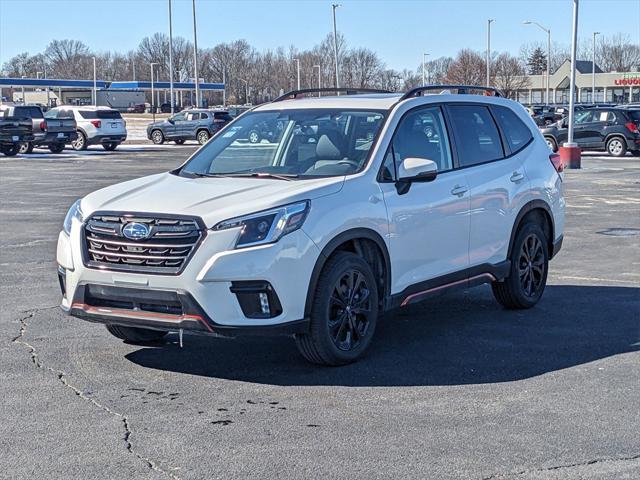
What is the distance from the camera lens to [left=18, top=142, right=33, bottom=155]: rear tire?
3822cm

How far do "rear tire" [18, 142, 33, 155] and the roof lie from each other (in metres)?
31.4

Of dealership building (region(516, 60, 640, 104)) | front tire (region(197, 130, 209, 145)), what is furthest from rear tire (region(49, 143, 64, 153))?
dealership building (region(516, 60, 640, 104))

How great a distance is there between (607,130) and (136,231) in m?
30.1

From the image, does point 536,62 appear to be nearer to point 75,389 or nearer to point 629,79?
point 629,79

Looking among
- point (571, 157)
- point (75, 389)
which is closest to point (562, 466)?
point (75, 389)

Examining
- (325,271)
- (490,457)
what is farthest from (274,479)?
(325,271)

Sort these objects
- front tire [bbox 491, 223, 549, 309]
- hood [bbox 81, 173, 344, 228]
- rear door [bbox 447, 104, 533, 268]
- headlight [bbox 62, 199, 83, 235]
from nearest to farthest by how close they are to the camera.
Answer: hood [bbox 81, 173, 344, 228], headlight [bbox 62, 199, 83, 235], rear door [bbox 447, 104, 533, 268], front tire [bbox 491, 223, 549, 309]

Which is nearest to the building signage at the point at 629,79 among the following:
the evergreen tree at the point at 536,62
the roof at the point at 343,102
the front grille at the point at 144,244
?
the evergreen tree at the point at 536,62

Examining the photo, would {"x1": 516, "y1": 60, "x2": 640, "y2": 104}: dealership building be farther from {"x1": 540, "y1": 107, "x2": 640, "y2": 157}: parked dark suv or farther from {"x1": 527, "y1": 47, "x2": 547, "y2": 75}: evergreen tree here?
{"x1": 540, "y1": 107, "x2": 640, "y2": 157}: parked dark suv

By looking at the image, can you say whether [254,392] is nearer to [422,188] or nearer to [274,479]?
[274,479]

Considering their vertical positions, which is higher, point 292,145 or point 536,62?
point 536,62

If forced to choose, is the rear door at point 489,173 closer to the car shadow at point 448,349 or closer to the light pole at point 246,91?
the car shadow at point 448,349

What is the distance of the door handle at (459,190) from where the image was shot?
25.4 feet

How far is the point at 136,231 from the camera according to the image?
6367 mm
